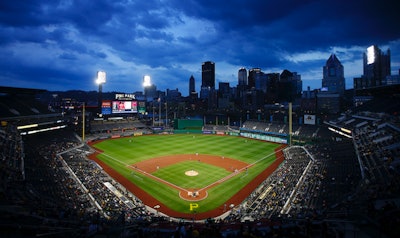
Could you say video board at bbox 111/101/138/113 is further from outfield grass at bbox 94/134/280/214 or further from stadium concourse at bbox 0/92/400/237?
stadium concourse at bbox 0/92/400/237

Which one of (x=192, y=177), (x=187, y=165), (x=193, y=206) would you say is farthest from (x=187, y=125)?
(x=193, y=206)

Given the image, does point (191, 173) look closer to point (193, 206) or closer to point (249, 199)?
point (193, 206)

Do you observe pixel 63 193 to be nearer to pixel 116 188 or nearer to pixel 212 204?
pixel 116 188

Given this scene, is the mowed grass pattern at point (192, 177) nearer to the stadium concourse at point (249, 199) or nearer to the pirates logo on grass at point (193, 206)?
the pirates logo on grass at point (193, 206)

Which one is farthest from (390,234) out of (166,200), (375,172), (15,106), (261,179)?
(15,106)

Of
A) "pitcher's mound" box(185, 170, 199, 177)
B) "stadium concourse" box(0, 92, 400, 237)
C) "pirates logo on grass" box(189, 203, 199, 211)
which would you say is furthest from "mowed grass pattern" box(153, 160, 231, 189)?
"stadium concourse" box(0, 92, 400, 237)

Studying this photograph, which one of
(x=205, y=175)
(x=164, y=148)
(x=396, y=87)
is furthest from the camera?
(x=164, y=148)
